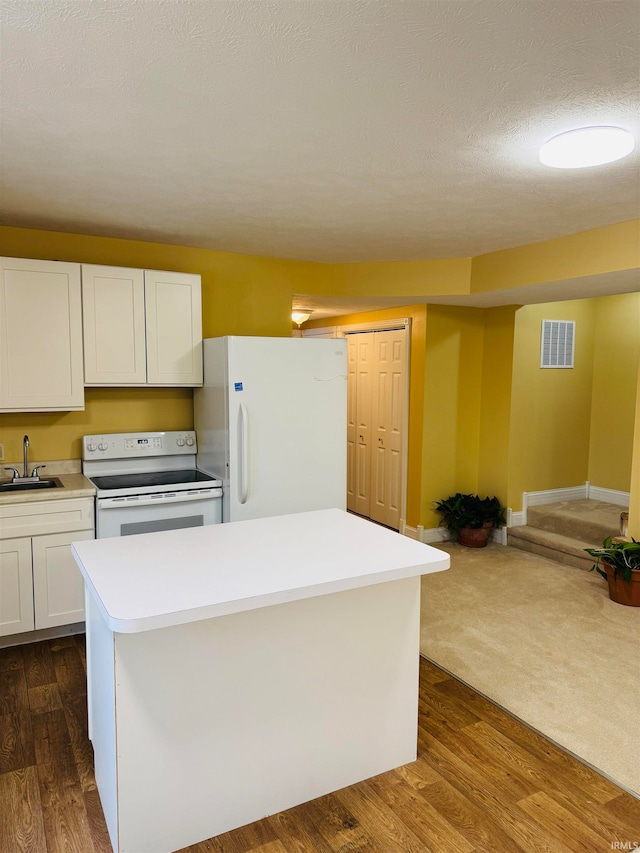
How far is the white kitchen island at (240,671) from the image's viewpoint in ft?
5.92

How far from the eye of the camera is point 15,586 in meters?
3.19

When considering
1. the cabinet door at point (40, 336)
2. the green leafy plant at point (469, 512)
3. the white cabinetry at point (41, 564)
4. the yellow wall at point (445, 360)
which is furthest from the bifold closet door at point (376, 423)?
the white cabinetry at point (41, 564)

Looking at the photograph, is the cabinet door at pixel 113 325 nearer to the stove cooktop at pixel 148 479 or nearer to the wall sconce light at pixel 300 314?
the stove cooktop at pixel 148 479

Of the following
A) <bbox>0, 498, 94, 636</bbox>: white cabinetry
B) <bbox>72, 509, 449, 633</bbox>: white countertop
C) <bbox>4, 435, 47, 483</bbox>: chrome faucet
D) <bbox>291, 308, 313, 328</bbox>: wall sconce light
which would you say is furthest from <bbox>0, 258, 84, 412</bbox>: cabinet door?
<bbox>291, 308, 313, 328</bbox>: wall sconce light

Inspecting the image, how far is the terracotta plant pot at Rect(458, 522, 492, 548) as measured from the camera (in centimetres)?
521

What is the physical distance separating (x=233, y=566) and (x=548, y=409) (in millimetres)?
4236

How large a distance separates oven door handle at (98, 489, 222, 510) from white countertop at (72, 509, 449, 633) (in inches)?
40.7

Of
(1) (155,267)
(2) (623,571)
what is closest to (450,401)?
(2) (623,571)

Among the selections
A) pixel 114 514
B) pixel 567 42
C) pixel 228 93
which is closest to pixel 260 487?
pixel 114 514

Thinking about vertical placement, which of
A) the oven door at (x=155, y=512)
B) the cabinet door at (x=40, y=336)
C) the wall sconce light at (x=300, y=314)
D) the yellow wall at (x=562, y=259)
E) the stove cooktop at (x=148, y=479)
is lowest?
the oven door at (x=155, y=512)

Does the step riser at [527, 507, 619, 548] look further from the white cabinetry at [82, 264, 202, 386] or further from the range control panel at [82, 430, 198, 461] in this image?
the white cabinetry at [82, 264, 202, 386]

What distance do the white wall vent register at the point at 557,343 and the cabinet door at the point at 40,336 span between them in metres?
3.95

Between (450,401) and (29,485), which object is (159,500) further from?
(450,401)

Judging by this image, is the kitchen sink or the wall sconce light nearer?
the kitchen sink
